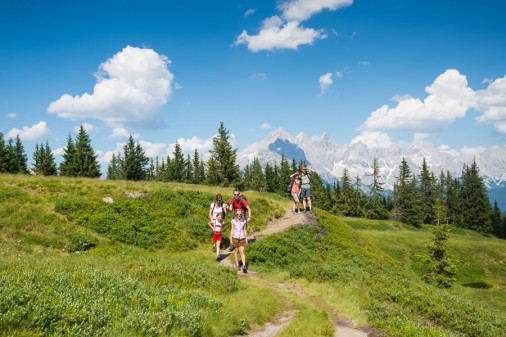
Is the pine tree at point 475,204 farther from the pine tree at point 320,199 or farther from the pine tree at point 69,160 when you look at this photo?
the pine tree at point 69,160

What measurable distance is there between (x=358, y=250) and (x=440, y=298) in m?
10.6

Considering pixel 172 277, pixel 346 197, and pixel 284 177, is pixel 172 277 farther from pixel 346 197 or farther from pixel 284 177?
pixel 284 177

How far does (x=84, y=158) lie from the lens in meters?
77.7

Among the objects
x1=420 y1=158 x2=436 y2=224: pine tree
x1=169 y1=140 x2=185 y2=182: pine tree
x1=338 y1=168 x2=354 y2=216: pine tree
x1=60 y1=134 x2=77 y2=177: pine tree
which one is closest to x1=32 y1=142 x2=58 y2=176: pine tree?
x1=60 y1=134 x2=77 y2=177: pine tree

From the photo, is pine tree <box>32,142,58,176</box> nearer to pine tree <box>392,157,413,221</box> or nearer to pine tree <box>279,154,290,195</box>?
pine tree <box>279,154,290,195</box>

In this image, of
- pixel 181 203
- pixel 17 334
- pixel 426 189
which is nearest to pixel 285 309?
pixel 17 334

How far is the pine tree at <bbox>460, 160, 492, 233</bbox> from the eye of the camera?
3410 inches

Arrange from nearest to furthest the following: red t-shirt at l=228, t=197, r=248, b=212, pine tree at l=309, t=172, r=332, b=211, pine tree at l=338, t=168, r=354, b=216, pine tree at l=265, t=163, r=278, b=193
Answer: red t-shirt at l=228, t=197, r=248, b=212 → pine tree at l=338, t=168, r=354, b=216 → pine tree at l=309, t=172, r=332, b=211 → pine tree at l=265, t=163, r=278, b=193

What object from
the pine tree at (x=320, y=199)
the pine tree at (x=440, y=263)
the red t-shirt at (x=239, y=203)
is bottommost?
the pine tree at (x=440, y=263)

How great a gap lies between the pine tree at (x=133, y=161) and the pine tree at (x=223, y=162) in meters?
29.7

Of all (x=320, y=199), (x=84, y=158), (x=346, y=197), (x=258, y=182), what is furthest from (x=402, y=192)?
(x=84, y=158)

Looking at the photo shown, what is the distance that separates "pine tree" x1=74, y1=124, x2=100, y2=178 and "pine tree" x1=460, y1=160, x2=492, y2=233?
9618cm

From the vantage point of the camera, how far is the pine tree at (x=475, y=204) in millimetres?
86625

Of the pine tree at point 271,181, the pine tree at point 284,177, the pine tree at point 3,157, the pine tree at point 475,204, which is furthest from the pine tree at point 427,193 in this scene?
the pine tree at point 3,157
